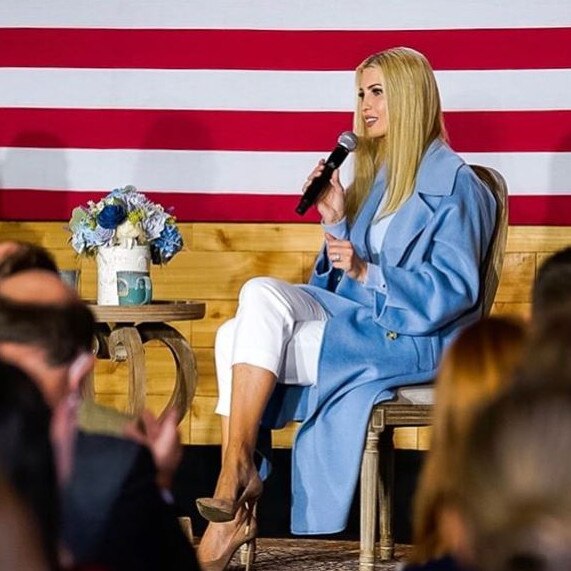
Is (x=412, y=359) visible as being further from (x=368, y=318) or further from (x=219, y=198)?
(x=219, y=198)

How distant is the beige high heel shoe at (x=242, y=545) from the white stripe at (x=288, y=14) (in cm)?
150

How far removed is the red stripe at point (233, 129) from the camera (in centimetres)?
390

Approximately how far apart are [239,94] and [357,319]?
3.77ft

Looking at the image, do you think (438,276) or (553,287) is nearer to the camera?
(553,287)

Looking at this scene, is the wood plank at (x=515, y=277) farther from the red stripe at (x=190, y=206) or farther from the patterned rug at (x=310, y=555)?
the patterned rug at (x=310, y=555)

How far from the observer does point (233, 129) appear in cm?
402

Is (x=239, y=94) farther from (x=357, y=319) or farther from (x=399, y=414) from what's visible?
(x=399, y=414)

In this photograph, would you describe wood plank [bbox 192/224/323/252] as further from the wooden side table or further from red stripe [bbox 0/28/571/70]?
the wooden side table

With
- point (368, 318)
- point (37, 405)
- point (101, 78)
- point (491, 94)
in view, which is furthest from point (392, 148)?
point (37, 405)

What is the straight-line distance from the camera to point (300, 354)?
300cm

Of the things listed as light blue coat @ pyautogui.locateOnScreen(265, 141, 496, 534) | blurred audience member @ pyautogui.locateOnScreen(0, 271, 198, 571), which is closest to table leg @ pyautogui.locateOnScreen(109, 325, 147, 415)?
light blue coat @ pyautogui.locateOnScreen(265, 141, 496, 534)

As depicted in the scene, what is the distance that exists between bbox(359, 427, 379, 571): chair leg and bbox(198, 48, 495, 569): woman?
0.07 ft

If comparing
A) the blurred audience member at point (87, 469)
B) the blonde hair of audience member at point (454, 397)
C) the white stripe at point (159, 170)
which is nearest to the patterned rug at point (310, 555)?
the white stripe at point (159, 170)

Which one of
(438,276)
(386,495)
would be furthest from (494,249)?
(386,495)
